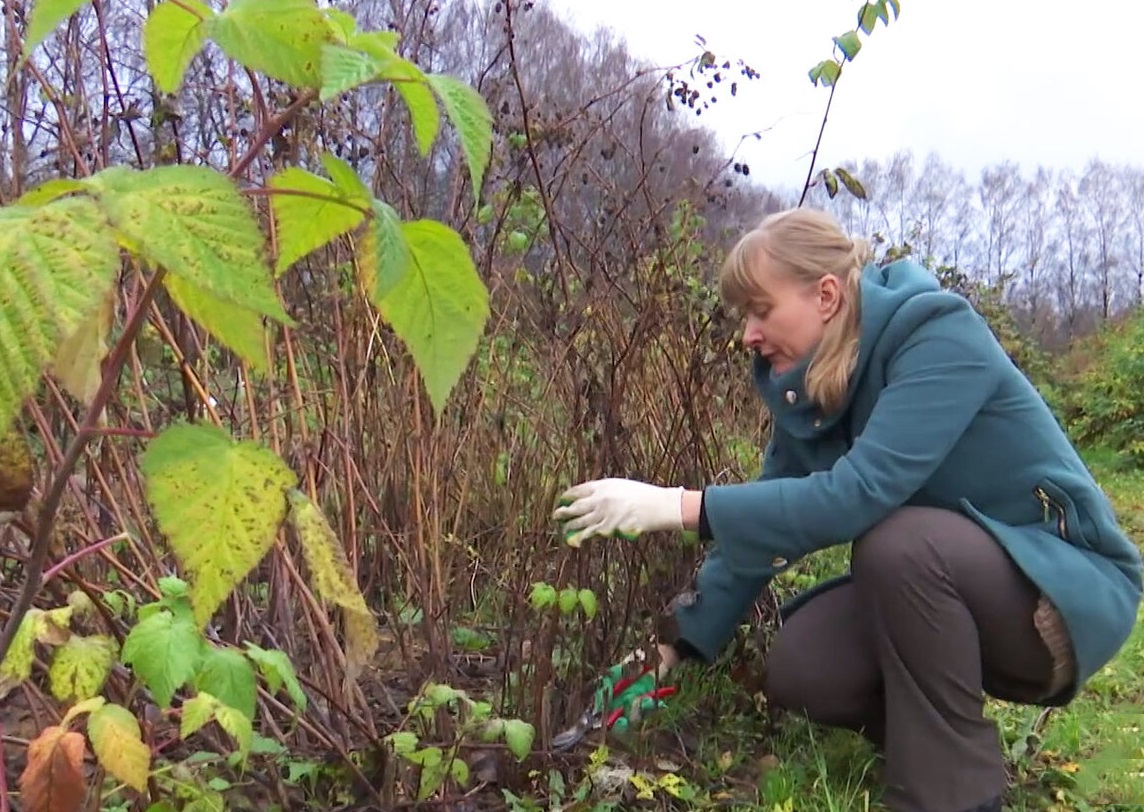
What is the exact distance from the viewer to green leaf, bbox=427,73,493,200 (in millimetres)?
677

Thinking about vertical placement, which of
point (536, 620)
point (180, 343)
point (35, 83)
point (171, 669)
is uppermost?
point (35, 83)

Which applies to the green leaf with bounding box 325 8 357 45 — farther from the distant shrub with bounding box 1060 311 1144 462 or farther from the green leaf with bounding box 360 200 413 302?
the distant shrub with bounding box 1060 311 1144 462

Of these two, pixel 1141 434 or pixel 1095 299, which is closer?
pixel 1141 434

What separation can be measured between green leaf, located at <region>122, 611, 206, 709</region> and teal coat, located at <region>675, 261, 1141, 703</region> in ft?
3.69

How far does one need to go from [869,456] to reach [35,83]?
1684 millimetres

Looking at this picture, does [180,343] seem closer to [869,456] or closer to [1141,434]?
[869,456]

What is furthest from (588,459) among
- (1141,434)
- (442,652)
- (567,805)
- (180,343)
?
(1141,434)

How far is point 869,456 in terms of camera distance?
1.92m

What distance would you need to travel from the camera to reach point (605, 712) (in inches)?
78.0

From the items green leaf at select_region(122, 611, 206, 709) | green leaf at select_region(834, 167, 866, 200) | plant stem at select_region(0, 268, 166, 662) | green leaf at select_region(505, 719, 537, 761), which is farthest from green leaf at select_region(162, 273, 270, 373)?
green leaf at select_region(834, 167, 866, 200)

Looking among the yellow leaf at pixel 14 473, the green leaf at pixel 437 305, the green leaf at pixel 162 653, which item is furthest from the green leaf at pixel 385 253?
the green leaf at pixel 162 653

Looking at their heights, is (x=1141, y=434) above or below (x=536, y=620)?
below

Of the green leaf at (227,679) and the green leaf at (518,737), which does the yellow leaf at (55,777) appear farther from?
the green leaf at (518,737)

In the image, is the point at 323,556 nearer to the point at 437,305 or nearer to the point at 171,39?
the point at 437,305
